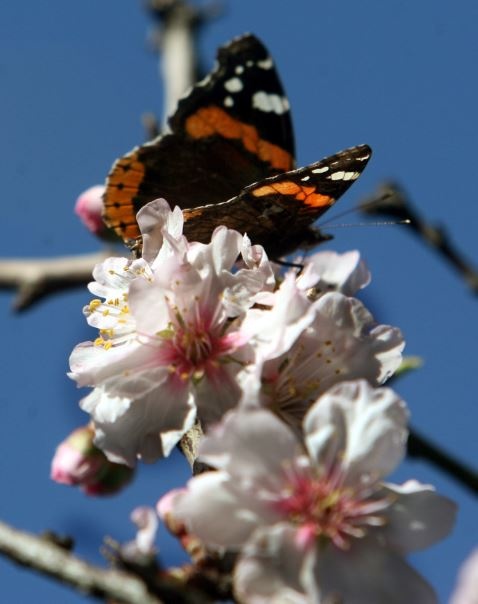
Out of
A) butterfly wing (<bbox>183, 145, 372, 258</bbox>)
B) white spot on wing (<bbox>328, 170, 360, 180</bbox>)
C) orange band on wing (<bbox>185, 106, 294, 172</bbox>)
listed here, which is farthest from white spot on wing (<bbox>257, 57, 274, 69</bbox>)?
white spot on wing (<bbox>328, 170, 360, 180</bbox>)

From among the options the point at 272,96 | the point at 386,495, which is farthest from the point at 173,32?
the point at 386,495

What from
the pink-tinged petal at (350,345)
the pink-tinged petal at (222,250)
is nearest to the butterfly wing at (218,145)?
the pink-tinged petal at (222,250)

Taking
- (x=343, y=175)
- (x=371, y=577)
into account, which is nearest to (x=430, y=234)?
(x=343, y=175)

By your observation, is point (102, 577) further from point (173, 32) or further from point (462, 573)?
point (173, 32)

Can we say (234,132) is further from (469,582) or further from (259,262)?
(469,582)

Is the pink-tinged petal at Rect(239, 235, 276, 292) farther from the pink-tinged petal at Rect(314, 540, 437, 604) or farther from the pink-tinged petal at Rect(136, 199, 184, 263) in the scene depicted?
the pink-tinged petal at Rect(314, 540, 437, 604)

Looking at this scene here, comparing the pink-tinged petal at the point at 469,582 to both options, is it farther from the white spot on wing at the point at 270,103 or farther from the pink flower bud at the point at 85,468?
the white spot on wing at the point at 270,103
